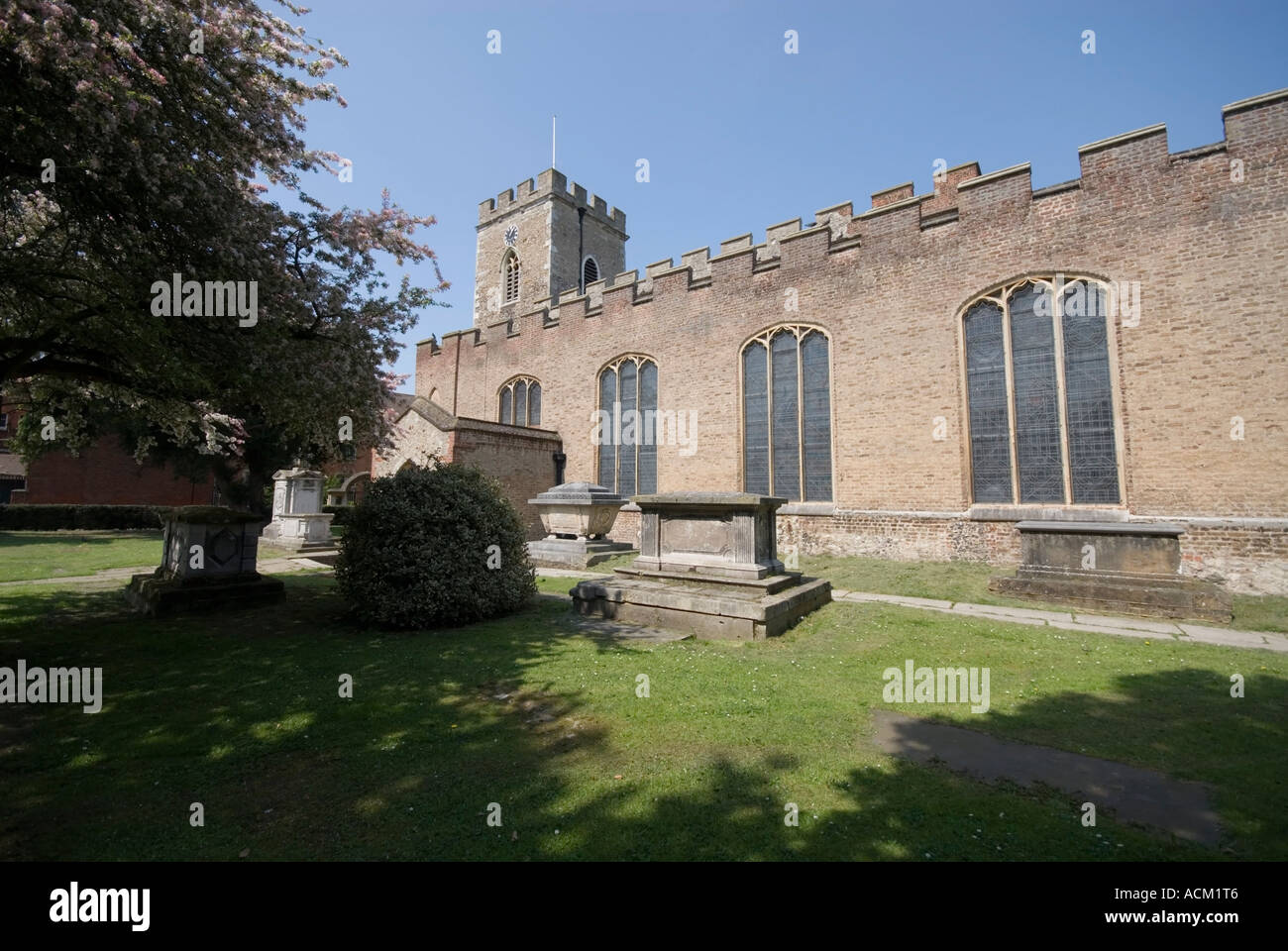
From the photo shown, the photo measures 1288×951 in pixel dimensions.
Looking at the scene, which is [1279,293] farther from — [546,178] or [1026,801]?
[546,178]

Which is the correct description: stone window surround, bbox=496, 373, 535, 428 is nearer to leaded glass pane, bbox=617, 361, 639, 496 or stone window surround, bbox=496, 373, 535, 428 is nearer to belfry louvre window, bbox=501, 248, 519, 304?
leaded glass pane, bbox=617, 361, 639, 496

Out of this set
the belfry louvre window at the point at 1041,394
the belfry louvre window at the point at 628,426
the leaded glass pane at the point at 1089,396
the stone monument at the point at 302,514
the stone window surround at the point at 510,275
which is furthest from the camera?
the stone window surround at the point at 510,275

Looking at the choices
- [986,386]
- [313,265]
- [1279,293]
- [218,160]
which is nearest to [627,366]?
[986,386]

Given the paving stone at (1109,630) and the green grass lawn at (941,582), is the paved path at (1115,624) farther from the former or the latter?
the green grass lawn at (941,582)

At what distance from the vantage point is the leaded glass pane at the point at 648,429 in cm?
1839

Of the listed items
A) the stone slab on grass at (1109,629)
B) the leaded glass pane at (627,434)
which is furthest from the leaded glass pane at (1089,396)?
the leaded glass pane at (627,434)

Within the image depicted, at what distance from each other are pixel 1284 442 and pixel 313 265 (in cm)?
1606

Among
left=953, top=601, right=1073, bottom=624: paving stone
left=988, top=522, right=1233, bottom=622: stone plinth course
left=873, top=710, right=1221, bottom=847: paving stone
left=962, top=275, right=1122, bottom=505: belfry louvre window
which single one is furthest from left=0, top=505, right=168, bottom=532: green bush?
left=988, top=522, right=1233, bottom=622: stone plinth course

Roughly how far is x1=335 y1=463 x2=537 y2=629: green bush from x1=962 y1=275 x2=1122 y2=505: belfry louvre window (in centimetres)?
1113

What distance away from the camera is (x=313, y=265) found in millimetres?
7375

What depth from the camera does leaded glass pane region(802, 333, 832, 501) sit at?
15047mm

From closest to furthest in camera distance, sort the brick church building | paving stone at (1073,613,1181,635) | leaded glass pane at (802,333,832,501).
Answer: paving stone at (1073,613,1181,635), the brick church building, leaded glass pane at (802,333,832,501)

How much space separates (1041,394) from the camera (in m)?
12.4

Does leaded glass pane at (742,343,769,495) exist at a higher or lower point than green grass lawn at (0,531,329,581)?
higher
